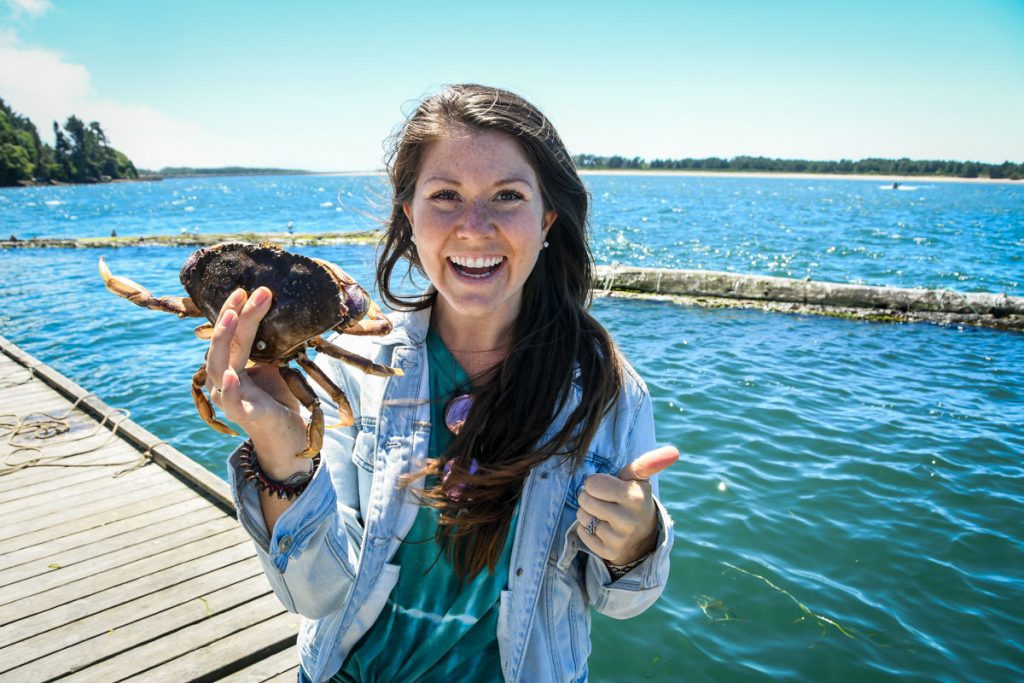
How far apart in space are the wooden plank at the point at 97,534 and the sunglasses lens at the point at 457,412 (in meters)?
3.59

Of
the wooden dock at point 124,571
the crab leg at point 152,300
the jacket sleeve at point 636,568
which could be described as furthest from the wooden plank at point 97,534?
the jacket sleeve at point 636,568

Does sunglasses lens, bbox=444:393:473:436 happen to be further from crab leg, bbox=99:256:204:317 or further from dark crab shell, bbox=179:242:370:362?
crab leg, bbox=99:256:204:317

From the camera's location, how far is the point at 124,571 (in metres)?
4.21

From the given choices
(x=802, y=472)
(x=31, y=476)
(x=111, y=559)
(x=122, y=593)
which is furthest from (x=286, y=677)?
(x=802, y=472)

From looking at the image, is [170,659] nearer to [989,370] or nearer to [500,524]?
[500,524]

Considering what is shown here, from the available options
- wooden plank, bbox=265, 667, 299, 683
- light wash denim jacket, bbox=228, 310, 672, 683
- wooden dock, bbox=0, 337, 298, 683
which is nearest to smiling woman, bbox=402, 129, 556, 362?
light wash denim jacket, bbox=228, 310, 672, 683

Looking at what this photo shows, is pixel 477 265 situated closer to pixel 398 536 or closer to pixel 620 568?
pixel 398 536

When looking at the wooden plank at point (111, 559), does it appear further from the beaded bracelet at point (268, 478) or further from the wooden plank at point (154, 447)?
the beaded bracelet at point (268, 478)

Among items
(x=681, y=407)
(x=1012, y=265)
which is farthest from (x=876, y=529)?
(x=1012, y=265)

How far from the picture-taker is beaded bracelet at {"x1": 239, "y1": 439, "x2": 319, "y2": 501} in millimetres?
1904

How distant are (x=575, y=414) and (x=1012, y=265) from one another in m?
29.0

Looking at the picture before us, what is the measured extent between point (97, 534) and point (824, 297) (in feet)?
50.0

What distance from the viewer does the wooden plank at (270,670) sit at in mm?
3381

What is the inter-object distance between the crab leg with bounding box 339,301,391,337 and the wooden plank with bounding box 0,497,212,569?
360cm
